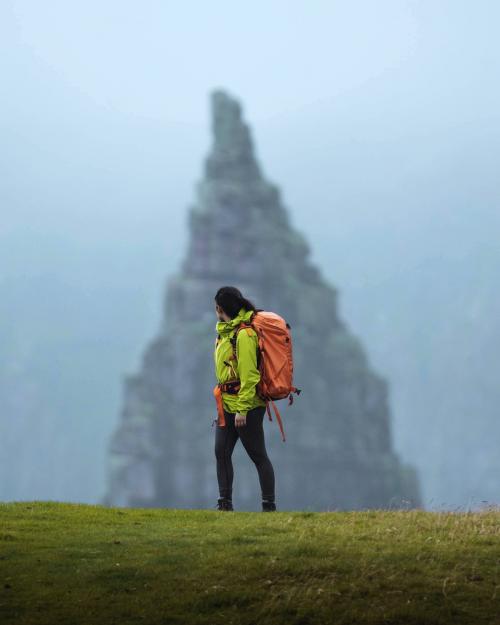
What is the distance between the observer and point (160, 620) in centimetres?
1216

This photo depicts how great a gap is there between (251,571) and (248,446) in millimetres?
4882

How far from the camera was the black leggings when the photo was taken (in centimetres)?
1831

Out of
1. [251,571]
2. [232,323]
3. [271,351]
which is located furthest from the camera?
[232,323]

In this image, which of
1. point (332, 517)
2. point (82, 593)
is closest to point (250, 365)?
point (332, 517)

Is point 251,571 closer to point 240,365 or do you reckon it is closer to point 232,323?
point 240,365

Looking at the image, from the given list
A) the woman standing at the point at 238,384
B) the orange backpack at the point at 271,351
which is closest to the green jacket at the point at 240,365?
Answer: the woman standing at the point at 238,384

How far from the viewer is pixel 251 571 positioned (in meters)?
13.6

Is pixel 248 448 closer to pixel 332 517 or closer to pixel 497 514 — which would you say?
pixel 332 517

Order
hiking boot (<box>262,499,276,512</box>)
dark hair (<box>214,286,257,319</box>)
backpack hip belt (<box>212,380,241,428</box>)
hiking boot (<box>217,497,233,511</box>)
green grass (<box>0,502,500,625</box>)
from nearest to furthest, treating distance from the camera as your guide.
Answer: green grass (<box>0,502,500,625</box>)
dark hair (<box>214,286,257,319</box>)
backpack hip belt (<box>212,380,241,428</box>)
hiking boot (<box>262,499,276,512</box>)
hiking boot (<box>217,497,233,511</box>)

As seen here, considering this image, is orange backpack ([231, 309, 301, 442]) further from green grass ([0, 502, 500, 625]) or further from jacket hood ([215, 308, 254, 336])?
green grass ([0, 502, 500, 625])

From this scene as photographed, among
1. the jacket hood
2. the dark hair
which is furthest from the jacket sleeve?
the dark hair

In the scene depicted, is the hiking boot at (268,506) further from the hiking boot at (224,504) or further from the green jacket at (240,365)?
the green jacket at (240,365)

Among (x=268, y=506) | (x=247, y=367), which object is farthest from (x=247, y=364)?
(x=268, y=506)

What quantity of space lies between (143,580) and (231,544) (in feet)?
6.62
